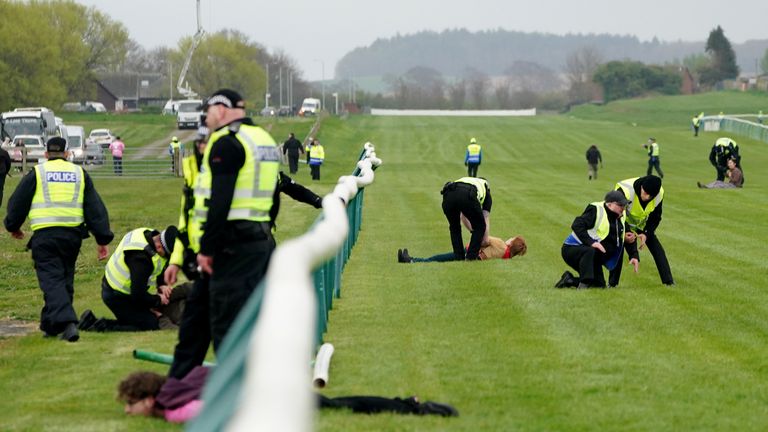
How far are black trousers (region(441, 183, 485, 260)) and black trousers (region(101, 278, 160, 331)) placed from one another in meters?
6.36

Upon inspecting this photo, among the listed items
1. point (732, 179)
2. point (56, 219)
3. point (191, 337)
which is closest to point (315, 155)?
point (732, 179)

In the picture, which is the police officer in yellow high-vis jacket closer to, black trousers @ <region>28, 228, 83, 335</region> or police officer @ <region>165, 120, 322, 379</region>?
police officer @ <region>165, 120, 322, 379</region>

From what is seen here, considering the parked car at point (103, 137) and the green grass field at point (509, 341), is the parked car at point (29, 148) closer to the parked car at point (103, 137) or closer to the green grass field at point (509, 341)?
the parked car at point (103, 137)

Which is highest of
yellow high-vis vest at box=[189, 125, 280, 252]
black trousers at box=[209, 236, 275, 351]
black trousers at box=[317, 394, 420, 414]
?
yellow high-vis vest at box=[189, 125, 280, 252]

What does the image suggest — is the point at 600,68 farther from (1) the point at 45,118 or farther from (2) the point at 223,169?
(2) the point at 223,169

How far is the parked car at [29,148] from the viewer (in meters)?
55.2

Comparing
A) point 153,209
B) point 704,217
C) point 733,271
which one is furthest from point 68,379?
point 153,209

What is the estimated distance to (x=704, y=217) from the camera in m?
27.6

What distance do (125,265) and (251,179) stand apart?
15.7 ft

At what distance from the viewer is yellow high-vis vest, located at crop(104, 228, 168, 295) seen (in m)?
12.2

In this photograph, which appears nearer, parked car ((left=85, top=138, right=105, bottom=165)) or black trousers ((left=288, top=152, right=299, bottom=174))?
black trousers ((left=288, top=152, right=299, bottom=174))

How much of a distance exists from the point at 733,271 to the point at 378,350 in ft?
25.7

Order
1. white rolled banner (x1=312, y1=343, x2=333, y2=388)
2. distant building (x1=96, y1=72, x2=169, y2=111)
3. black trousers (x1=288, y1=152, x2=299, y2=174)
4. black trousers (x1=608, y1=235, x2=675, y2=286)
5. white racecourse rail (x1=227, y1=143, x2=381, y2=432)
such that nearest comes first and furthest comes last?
white racecourse rail (x1=227, y1=143, x2=381, y2=432) < white rolled banner (x1=312, y1=343, x2=333, y2=388) < black trousers (x1=608, y1=235, x2=675, y2=286) < black trousers (x1=288, y1=152, x2=299, y2=174) < distant building (x1=96, y1=72, x2=169, y2=111)

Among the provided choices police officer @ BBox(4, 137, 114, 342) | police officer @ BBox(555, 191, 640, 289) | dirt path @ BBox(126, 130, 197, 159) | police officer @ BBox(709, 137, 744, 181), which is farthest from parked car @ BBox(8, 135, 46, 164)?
police officer @ BBox(4, 137, 114, 342)
